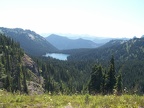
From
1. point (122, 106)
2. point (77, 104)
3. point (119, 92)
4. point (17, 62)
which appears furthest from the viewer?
point (17, 62)

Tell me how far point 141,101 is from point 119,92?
3.13m

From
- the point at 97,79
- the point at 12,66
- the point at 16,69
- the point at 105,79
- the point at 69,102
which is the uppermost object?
the point at 69,102

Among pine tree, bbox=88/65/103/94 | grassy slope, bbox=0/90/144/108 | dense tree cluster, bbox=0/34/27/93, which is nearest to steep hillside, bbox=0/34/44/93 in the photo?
dense tree cluster, bbox=0/34/27/93

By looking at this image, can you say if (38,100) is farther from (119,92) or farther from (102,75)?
(102,75)

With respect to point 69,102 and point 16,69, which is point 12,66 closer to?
point 16,69

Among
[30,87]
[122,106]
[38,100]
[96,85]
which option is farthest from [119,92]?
[30,87]

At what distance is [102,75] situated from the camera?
7000cm

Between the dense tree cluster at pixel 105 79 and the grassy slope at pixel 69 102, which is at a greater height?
the grassy slope at pixel 69 102

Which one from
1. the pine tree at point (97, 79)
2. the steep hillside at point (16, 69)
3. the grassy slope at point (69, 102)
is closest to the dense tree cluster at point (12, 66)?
the steep hillside at point (16, 69)

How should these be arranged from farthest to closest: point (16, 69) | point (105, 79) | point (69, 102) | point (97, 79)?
point (16, 69)
point (97, 79)
point (105, 79)
point (69, 102)

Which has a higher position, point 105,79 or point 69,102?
point 69,102

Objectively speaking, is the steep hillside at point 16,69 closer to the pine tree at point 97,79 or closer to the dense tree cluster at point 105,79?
the pine tree at point 97,79

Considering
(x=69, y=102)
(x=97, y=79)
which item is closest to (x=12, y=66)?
(x=97, y=79)

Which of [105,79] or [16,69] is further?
[16,69]
